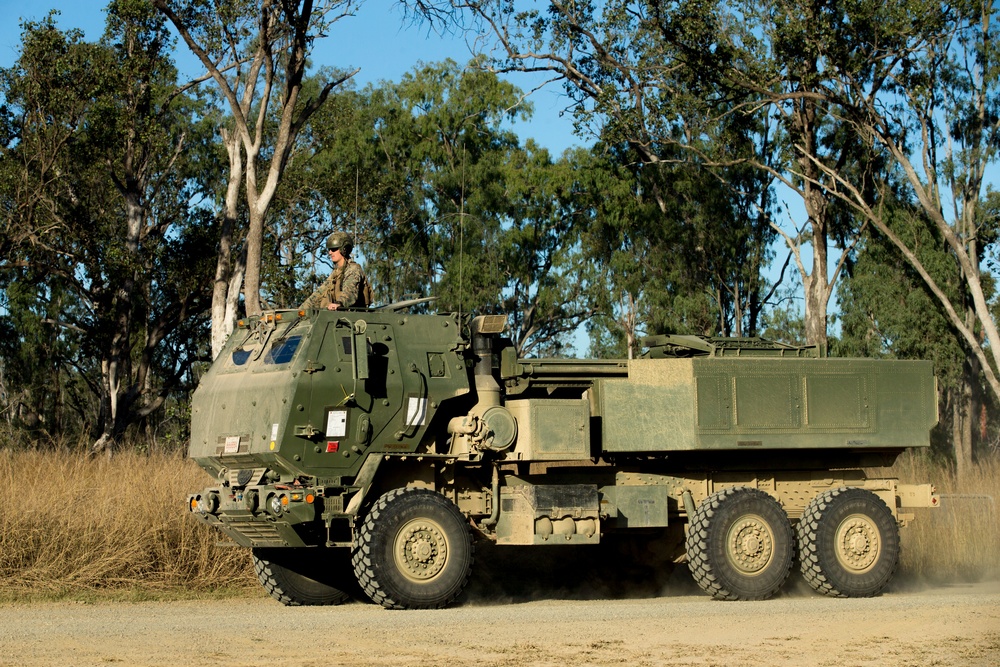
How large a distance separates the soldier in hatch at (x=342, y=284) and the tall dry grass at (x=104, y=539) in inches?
107

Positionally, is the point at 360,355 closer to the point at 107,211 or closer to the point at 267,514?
the point at 267,514

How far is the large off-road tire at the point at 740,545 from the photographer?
41.1 ft

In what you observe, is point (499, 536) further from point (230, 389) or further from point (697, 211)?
point (697, 211)

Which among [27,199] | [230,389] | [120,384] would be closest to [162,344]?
[120,384]

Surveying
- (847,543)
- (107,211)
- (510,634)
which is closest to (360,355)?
(510,634)

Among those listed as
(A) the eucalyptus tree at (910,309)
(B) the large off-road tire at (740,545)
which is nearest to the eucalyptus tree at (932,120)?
(A) the eucalyptus tree at (910,309)

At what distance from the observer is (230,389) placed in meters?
12.2

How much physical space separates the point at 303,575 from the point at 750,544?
4.17 metres

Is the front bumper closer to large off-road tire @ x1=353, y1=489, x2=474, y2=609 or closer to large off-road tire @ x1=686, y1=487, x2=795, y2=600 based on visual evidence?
large off-road tire @ x1=353, y1=489, x2=474, y2=609

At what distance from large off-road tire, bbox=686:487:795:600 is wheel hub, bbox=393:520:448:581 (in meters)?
2.57

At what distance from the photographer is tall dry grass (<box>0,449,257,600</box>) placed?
12.7 metres

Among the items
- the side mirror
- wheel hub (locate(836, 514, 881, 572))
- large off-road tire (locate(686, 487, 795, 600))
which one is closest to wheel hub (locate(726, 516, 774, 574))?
large off-road tire (locate(686, 487, 795, 600))

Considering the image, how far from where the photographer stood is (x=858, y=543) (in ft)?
42.9

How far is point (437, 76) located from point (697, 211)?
11.1m
